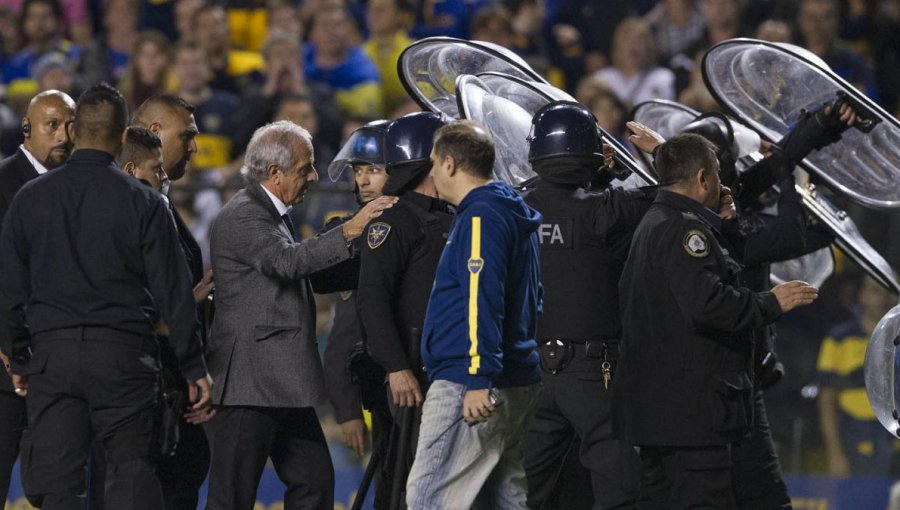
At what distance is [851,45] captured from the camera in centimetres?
1151

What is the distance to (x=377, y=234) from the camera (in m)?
5.64

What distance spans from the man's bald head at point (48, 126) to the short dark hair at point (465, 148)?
6.28 ft

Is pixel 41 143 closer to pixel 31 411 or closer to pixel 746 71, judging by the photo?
pixel 31 411

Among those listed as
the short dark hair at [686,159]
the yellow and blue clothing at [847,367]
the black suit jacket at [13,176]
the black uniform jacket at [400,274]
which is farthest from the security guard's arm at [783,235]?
the black suit jacket at [13,176]

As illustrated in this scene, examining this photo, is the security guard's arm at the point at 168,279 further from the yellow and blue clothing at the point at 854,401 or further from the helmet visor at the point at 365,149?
the yellow and blue clothing at the point at 854,401

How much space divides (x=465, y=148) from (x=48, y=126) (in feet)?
6.74

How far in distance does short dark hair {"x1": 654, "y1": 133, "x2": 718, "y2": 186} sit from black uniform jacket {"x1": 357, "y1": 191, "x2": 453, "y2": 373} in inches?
33.4

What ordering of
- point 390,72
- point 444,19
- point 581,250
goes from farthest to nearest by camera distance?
point 444,19 < point 390,72 < point 581,250

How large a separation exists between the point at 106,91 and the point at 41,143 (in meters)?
1.06

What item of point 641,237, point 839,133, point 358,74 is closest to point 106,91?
point 641,237

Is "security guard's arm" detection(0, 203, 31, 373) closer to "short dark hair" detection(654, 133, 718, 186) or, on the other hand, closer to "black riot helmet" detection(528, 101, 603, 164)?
"black riot helmet" detection(528, 101, 603, 164)

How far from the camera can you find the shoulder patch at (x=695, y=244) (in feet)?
18.2

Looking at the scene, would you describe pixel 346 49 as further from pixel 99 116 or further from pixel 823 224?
pixel 99 116


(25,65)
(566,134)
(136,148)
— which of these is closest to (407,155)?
(566,134)
